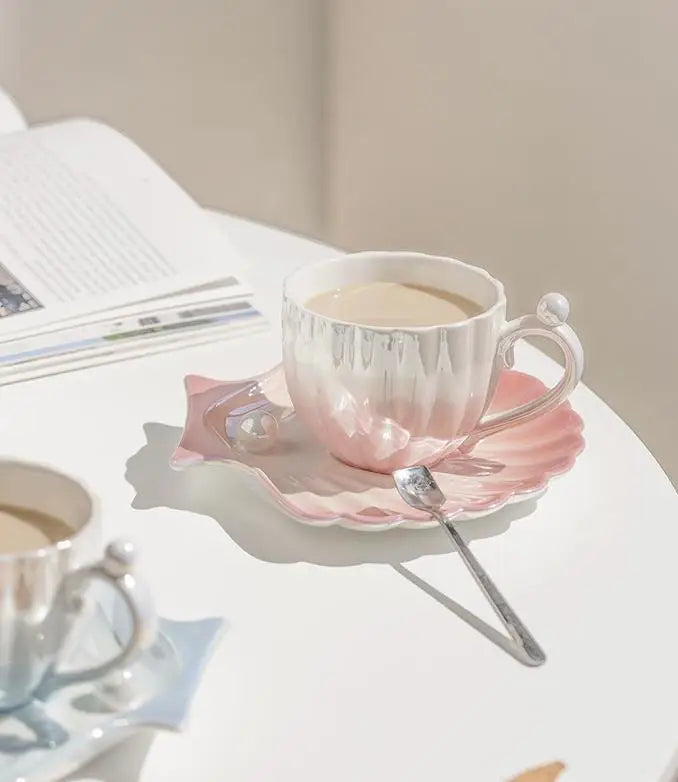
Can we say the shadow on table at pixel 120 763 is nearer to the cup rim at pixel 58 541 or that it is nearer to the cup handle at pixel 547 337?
the cup rim at pixel 58 541

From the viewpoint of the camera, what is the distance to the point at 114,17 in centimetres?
154

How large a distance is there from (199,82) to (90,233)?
2.67 ft

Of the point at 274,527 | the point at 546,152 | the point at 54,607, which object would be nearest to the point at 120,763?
the point at 54,607

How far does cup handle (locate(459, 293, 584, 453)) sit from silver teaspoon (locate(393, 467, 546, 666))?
2.0 inches

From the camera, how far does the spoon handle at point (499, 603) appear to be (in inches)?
19.3

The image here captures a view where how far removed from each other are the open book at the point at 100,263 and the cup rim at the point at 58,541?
288mm

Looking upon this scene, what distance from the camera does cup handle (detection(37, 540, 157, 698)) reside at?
0.39 metres

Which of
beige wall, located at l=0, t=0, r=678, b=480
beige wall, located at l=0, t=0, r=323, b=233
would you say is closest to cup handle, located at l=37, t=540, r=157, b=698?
beige wall, located at l=0, t=0, r=678, b=480

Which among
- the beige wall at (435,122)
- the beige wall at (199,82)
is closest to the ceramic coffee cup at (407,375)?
the beige wall at (435,122)

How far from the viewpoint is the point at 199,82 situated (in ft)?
5.37

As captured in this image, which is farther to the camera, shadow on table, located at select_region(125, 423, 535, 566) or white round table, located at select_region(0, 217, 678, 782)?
shadow on table, located at select_region(125, 423, 535, 566)

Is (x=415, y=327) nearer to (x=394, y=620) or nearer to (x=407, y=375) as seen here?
(x=407, y=375)

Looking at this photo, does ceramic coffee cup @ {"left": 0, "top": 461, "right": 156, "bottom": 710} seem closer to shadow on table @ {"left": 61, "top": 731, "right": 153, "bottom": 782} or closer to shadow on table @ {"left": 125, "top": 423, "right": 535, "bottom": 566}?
shadow on table @ {"left": 61, "top": 731, "right": 153, "bottom": 782}

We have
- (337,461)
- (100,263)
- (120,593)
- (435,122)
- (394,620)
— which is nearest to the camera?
(120,593)
